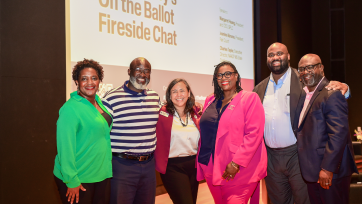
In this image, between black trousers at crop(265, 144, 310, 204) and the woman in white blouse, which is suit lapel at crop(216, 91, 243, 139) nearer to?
the woman in white blouse

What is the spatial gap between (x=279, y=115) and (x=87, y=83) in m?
1.77

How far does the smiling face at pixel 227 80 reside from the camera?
242 cm

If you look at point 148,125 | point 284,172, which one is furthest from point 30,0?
point 284,172

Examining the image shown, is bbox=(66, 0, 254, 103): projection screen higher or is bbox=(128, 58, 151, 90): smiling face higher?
bbox=(66, 0, 254, 103): projection screen

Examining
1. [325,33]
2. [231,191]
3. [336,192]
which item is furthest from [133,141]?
[325,33]

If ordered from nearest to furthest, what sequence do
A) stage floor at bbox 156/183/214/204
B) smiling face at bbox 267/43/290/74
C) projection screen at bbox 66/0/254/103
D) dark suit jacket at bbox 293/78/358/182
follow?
dark suit jacket at bbox 293/78/358/182 → smiling face at bbox 267/43/290/74 → projection screen at bbox 66/0/254/103 → stage floor at bbox 156/183/214/204

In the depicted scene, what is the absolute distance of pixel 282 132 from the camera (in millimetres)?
2621

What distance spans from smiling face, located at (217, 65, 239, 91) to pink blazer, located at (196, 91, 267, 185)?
0.13 metres

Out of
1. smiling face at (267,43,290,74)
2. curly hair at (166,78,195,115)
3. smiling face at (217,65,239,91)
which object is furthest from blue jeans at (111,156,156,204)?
smiling face at (267,43,290,74)

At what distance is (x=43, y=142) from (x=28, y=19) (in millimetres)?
1267

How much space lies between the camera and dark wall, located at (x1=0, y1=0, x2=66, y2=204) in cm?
264

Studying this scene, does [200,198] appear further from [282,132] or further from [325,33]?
[325,33]

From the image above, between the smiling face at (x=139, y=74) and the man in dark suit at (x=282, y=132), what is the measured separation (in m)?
1.21

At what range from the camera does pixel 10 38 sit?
8.76ft
